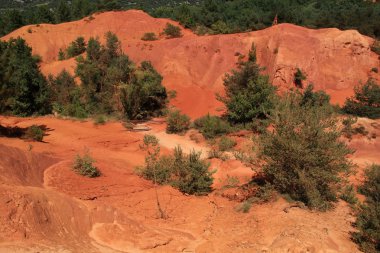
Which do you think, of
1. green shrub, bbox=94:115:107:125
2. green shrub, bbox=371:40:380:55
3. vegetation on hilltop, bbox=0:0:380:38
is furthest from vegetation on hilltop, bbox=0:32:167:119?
green shrub, bbox=371:40:380:55

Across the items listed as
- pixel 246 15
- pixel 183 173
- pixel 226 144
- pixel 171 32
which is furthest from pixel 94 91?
pixel 246 15

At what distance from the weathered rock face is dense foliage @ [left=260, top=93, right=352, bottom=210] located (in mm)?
15645

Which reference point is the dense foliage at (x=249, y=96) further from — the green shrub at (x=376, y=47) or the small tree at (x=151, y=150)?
the green shrub at (x=376, y=47)

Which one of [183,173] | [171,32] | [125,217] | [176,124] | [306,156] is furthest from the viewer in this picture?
[171,32]

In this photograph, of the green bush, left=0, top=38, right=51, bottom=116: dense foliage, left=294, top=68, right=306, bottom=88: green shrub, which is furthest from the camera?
left=294, top=68, right=306, bottom=88: green shrub

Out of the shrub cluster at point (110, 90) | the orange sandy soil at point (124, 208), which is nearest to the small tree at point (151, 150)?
the orange sandy soil at point (124, 208)

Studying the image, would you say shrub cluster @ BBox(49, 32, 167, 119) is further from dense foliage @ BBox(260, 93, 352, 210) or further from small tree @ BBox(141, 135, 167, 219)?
dense foliage @ BBox(260, 93, 352, 210)

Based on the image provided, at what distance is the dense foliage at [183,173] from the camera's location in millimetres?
12398

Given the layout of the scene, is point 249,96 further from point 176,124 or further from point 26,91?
point 26,91

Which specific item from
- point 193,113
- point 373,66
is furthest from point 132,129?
point 373,66

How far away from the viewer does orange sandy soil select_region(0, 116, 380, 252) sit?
694cm

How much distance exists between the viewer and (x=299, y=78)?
2953cm

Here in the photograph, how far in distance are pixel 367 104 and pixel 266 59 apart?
10.1 metres

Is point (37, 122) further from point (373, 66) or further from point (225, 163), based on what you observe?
point (373, 66)
